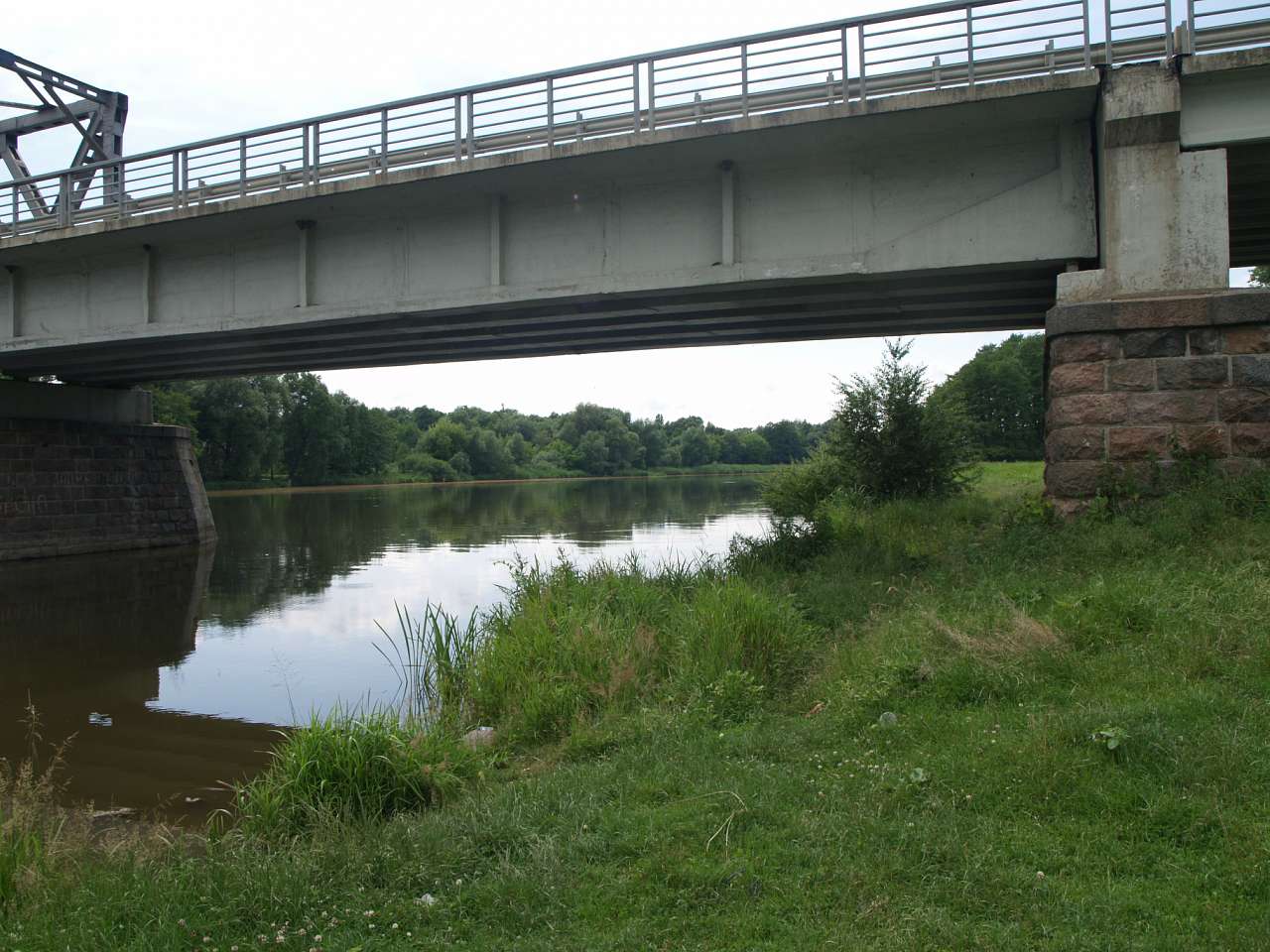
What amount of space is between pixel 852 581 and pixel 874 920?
821 cm

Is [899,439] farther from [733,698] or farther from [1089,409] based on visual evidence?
[733,698]

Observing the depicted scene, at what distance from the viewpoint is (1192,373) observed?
431 inches

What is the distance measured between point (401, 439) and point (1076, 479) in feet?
372

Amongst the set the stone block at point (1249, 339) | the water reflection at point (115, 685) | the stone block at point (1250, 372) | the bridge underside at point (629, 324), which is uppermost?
the bridge underside at point (629, 324)

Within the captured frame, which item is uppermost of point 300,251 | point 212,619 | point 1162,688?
point 300,251

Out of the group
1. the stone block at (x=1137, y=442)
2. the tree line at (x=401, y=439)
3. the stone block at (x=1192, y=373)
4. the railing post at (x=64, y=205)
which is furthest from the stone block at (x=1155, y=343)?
the railing post at (x=64, y=205)

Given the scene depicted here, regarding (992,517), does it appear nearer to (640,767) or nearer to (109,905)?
(640,767)

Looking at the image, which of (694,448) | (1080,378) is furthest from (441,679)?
(694,448)

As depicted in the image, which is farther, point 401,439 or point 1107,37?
point 401,439

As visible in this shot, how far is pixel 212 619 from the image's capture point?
1670 cm

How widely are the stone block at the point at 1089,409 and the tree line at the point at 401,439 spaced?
44.7ft

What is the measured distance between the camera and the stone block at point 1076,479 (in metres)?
11.1

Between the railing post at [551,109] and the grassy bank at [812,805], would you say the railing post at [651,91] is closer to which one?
the railing post at [551,109]

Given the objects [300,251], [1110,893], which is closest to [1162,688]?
[1110,893]
